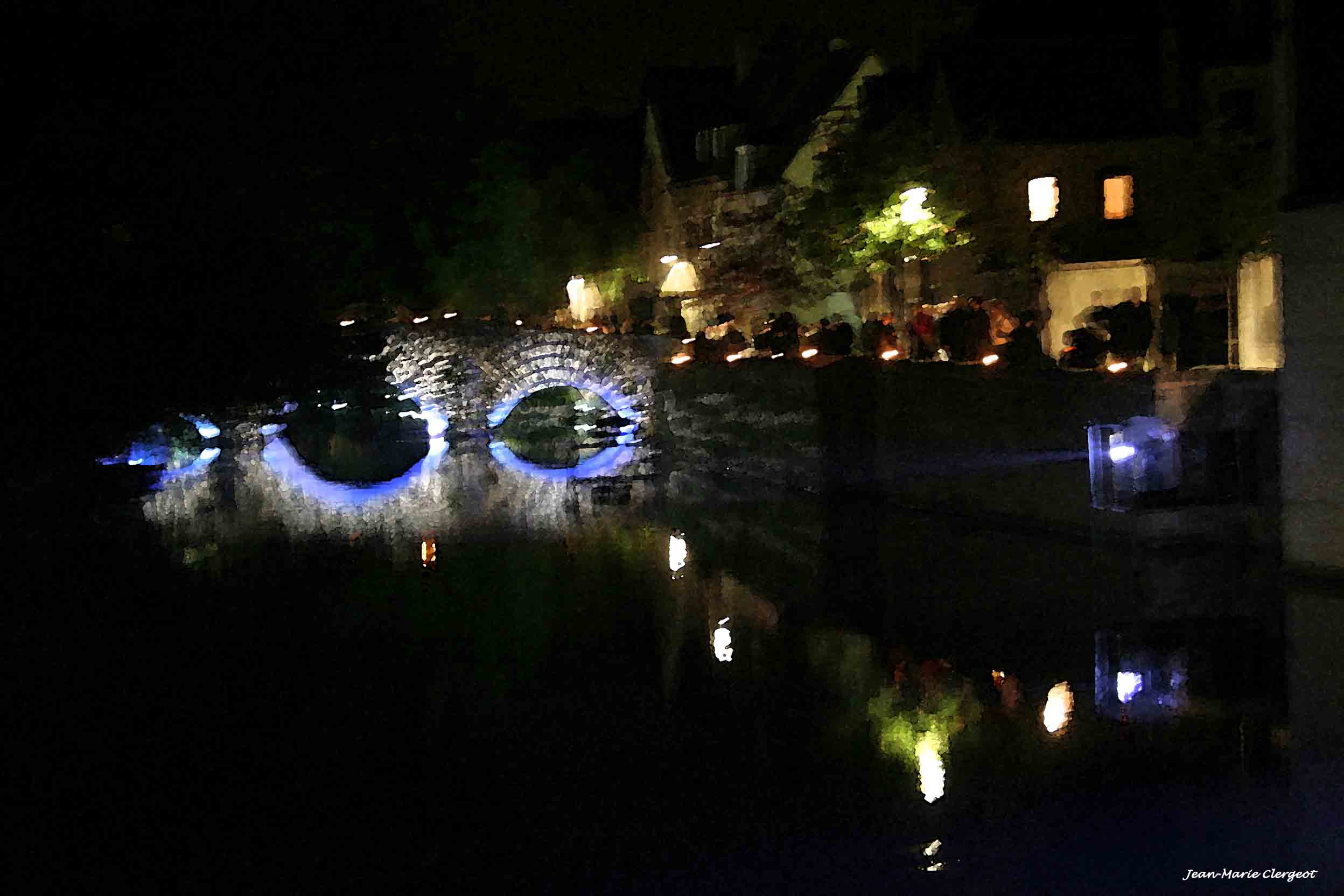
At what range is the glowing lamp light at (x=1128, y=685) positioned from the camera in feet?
30.4

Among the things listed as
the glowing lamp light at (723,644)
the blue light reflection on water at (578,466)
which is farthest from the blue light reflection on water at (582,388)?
the glowing lamp light at (723,644)

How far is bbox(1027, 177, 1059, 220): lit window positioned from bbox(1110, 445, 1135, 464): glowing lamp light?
19527 mm

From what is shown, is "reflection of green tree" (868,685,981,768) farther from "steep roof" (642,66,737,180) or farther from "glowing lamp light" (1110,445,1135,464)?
"steep roof" (642,66,737,180)

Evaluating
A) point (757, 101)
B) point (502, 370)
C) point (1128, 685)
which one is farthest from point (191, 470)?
point (1128, 685)

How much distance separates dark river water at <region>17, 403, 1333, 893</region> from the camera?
6.52 m

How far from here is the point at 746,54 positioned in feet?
173

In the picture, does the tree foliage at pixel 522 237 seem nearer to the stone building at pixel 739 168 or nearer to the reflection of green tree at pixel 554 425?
the stone building at pixel 739 168

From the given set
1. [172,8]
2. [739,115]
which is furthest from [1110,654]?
[739,115]

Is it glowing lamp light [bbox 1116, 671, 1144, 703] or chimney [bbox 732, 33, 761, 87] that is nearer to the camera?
glowing lamp light [bbox 1116, 671, 1144, 703]

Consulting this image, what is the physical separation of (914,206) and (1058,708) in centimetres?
2505

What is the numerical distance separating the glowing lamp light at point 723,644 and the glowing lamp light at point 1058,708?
7.74 feet

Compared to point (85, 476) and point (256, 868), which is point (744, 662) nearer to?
point (256, 868)

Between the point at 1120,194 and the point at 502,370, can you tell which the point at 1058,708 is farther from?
the point at 502,370

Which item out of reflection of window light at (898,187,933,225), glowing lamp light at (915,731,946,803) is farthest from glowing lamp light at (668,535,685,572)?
reflection of window light at (898,187,933,225)
